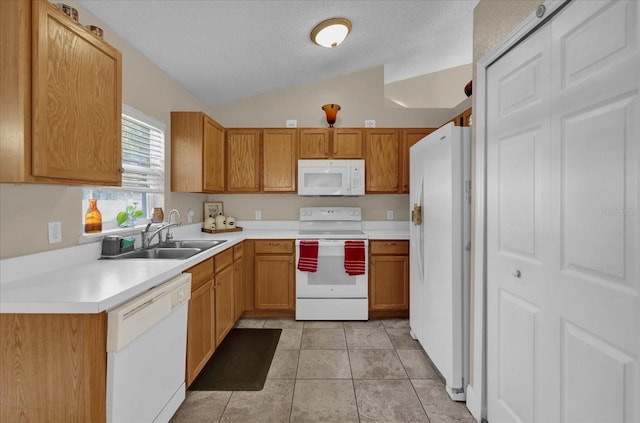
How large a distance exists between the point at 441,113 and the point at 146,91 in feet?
10.9

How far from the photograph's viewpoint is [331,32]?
2.67 metres

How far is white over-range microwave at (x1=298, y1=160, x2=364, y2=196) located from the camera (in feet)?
11.6

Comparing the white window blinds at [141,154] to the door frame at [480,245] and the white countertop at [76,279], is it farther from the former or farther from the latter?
the door frame at [480,245]

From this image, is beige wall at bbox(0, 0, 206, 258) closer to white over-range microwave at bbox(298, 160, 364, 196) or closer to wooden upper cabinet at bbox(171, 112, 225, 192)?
wooden upper cabinet at bbox(171, 112, 225, 192)

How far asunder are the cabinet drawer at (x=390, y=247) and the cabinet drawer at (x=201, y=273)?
172cm

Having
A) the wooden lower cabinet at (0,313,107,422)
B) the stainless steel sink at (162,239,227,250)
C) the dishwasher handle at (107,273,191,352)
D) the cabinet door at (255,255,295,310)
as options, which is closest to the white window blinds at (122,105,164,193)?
the stainless steel sink at (162,239,227,250)

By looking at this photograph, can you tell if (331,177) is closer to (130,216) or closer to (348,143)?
(348,143)

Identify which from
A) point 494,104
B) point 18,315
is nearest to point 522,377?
point 494,104

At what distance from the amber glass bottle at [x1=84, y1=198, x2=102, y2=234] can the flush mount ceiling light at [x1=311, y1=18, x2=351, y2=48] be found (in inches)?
85.8

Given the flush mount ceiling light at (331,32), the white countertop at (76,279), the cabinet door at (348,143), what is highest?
the flush mount ceiling light at (331,32)

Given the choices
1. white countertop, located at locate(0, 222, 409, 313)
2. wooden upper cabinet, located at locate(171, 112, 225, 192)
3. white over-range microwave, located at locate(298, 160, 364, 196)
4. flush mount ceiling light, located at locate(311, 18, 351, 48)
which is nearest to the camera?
white countertop, located at locate(0, 222, 409, 313)

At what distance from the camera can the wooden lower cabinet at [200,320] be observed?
1964 millimetres

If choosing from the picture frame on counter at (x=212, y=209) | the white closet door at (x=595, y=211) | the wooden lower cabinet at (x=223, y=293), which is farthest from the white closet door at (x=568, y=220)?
the picture frame on counter at (x=212, y=209)

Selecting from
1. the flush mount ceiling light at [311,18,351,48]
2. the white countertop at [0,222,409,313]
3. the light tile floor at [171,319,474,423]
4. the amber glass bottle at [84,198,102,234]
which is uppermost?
the flush mount ceiling light at [311,18,351,48]
